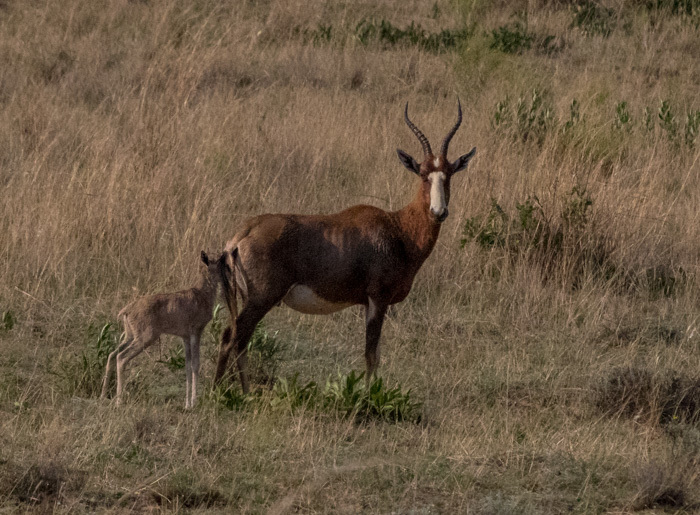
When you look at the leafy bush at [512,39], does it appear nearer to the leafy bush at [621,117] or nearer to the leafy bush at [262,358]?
the leafy bush at [621,117]

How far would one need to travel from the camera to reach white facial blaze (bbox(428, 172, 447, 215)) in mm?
6828

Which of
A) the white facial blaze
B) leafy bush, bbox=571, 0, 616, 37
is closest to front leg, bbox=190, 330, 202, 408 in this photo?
the white facial blaze

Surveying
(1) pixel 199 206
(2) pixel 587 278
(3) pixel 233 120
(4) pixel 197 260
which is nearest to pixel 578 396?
(2) pixel 587 278

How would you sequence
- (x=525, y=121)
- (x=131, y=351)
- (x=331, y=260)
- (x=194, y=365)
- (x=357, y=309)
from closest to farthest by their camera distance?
1. (x=131, y=351)
2. (x=194, y=365)
3. (x=331, y=260)
4. (x=357, y=309)
5. (x=525, y=121)

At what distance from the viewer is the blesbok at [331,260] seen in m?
6.57

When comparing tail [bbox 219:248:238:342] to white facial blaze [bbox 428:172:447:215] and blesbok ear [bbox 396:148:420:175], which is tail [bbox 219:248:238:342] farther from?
blesbok ear [bbox 396:148:420:175]

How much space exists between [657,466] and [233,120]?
784 cm

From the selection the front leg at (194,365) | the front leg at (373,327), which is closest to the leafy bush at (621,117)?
the front leg at (373,327)

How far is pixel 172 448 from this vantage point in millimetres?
5797

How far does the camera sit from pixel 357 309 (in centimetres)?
855

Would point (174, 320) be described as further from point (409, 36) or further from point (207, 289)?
point (409, 36)

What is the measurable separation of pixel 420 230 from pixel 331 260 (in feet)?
2.44

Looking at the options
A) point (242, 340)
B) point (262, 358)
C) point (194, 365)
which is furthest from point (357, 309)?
point (194, 365)

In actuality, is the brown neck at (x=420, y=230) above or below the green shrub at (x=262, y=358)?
above
